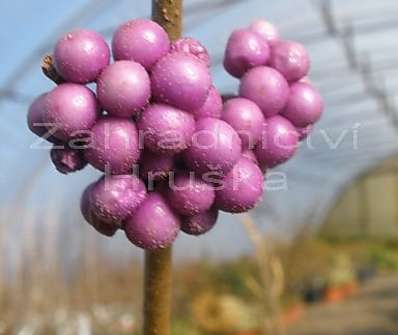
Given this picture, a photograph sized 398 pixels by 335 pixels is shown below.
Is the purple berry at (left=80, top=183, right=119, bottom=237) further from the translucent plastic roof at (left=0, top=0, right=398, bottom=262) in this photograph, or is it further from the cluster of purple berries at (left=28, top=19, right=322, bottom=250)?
the translucent plastic roof at (left=0, top=0, right=398, bottom=262)

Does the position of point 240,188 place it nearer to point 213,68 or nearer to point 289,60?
point 289,60

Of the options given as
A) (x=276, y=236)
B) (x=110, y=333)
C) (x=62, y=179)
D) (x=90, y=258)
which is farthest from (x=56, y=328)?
(x=276, y=236)

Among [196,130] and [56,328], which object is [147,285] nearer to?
[196,130]

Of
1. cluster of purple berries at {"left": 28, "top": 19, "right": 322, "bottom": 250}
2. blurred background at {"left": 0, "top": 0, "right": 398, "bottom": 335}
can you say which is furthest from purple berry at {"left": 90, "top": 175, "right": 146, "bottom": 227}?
blurred background at {"left": 0, "top": 0, "right": 398, "bottom": 335}

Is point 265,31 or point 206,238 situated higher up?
point 265,31

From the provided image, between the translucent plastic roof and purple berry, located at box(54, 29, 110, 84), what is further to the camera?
the translucent plastic roof

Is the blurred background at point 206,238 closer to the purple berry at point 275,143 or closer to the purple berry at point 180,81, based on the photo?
the purple berry at point 275,143

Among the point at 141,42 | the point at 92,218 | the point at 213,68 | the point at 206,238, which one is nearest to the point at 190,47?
the point at 141,42
